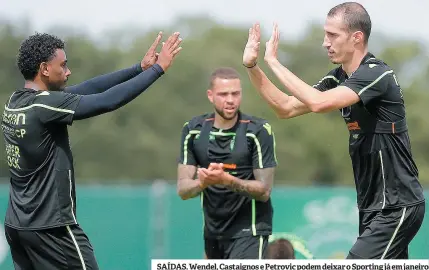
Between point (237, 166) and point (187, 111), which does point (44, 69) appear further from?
point (187, 111)

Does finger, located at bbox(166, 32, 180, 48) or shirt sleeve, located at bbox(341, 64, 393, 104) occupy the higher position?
finger, located at bbox(166, 32, 180, 48)

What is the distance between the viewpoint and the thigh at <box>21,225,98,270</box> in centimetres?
696

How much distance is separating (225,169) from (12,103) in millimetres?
3053

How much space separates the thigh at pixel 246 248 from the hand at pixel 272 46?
2819mm

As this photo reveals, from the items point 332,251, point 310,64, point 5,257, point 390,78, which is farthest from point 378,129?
point 310,64

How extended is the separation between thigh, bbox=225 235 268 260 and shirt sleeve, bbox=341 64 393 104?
9.71ft

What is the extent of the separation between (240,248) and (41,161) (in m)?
3.07

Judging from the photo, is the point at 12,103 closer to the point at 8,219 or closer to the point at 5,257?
the point at 8,219

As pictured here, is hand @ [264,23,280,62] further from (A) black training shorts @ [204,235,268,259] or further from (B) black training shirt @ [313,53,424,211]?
(A) black training shorts @ [204,235,268,259]

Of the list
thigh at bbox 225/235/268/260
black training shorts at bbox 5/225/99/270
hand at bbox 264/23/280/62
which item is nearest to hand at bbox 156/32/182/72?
hand at bbox 264/23/280/62

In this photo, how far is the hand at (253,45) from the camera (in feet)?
24.3

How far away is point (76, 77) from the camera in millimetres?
35781

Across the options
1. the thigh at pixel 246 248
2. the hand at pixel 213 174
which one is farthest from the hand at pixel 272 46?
the thigh at pixel 246 248

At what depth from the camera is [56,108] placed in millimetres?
6902
